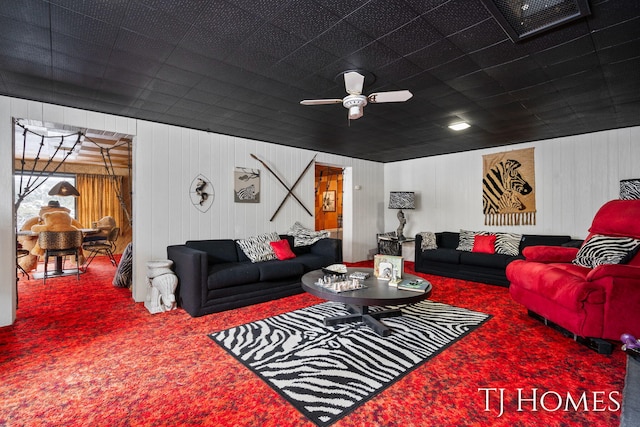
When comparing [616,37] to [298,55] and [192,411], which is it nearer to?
[298,55]

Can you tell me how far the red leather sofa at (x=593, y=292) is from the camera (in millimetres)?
2295

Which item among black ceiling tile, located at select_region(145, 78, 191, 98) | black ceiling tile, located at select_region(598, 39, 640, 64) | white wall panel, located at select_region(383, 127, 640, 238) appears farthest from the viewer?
white wall panel, located at select_region(383, 127, 640, 238)

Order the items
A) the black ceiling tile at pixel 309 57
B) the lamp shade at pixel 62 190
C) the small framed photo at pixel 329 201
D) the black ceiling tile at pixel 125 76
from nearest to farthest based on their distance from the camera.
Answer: the black ceiling tile at pixel 309 57, the black ceiling tile at pixel 125 76, the lamp shade at pixel 62 190, the small framed photo at pixel 329 201

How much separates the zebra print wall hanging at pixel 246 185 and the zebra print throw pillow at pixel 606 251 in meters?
4.15

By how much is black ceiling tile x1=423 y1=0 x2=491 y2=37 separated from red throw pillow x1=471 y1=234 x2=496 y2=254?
3.81 m

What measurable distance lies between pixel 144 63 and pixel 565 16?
292 centimetres

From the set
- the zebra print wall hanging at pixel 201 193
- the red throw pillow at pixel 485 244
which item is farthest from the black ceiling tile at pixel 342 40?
the red throw pillow at pixel 485 244

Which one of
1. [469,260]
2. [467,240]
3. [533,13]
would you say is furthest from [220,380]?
[467,240]

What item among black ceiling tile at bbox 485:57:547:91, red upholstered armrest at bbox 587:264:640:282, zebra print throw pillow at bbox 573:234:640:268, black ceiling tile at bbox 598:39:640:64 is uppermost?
black ceiling tile at bbox 485:57:547:91

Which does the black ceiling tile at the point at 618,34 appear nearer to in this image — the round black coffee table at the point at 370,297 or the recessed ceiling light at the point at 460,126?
the recessed ceiling light at the point at 460,126

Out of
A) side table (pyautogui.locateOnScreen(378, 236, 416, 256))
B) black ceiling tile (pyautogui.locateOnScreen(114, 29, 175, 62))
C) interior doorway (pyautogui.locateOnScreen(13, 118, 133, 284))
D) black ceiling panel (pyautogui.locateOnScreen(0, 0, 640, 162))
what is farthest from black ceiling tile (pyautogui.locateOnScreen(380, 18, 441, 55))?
interior doorway (pyautogui.locateOnScreen(13, 118, 133, 284))

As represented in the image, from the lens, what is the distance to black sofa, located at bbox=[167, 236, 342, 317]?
3.23 meters

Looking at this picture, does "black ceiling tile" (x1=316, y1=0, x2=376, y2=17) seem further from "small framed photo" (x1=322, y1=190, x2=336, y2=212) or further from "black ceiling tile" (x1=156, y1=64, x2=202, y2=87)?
"small framed photo" (x1=322, y1=190, x2=336, y2=212)

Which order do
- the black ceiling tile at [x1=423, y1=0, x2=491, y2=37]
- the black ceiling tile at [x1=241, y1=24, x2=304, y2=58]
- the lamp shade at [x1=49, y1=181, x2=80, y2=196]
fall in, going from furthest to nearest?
the lamp shade at [x1=49, y1=181, x2=80, y2=196] < the black ceiling tile at [x1=241, y1=24, x2=304, y2=58] < the black ceiling tile at [x1=423, y1=0, x2=491, y2=37]
